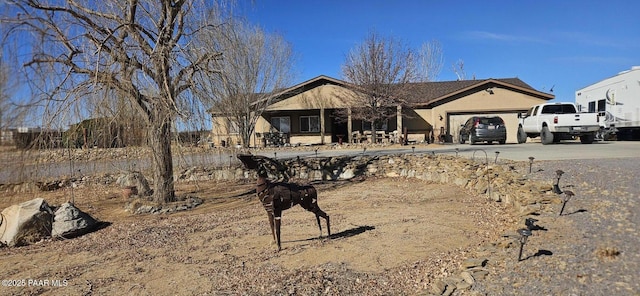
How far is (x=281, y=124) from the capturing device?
27219 millimetres

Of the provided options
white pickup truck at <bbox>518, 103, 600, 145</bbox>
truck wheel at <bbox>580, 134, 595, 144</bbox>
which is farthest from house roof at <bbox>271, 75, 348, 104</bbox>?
truck wheel at <bbox>580, 134, 595, 144</bbox>

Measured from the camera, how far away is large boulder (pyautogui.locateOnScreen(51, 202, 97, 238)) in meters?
7.04

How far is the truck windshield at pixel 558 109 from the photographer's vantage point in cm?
1569

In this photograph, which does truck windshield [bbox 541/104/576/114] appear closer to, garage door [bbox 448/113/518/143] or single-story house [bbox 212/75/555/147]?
single-story house [bbox 212/75/555/147]

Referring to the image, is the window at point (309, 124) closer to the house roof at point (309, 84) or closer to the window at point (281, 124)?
the window at point (281, 124)

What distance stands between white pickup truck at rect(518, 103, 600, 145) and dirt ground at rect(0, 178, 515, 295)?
8.67 metres

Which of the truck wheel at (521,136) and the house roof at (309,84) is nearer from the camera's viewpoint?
the truck wheel at (521,136)

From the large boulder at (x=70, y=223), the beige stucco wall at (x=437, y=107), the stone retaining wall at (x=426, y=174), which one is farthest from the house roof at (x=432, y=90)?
the large boulder at (x=70, y=223)

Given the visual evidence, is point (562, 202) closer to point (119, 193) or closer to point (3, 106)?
point (3, 106)

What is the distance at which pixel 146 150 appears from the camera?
8.38 metres

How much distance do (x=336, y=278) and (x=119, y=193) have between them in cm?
1004

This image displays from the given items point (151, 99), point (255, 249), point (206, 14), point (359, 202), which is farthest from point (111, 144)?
point (359, 202)

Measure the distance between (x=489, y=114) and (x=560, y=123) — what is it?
327 inches

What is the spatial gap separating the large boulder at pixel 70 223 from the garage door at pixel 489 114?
20.5 meters
